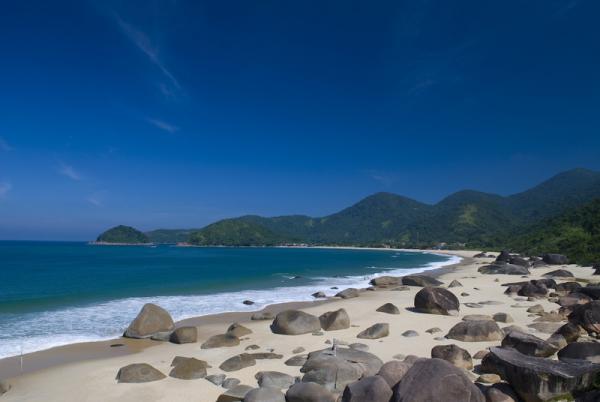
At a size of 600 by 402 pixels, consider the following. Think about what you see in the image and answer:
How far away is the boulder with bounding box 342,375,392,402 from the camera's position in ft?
25.8

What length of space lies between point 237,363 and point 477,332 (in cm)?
Answer: 834

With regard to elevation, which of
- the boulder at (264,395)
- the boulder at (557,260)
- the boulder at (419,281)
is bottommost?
the boulder at (264,395)

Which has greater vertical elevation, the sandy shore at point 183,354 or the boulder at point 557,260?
the boulder at point 557,260

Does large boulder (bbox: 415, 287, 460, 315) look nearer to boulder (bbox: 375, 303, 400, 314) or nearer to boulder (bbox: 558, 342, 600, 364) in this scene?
boulder (bbox: 375, 303, 400, 314)

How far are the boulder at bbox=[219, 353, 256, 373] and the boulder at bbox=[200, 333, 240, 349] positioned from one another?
259 cm

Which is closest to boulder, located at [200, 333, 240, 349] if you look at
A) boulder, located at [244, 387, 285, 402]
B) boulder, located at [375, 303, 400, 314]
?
boulder, located at [244, 387, 285, 402]

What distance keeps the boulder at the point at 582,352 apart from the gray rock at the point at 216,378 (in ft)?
28.8

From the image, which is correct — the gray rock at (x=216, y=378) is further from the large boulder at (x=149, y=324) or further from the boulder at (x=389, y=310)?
the boulder at (x=389, y=310)

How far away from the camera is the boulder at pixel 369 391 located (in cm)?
787

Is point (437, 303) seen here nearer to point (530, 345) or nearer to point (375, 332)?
point (375, 332)

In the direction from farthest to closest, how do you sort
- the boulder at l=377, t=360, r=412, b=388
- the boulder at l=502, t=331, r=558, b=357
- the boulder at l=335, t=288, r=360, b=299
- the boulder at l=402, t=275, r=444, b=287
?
the boulder at l=402, t=275, r=444, b=287
the boulder at l=335, t=288, r=360, b=299
the boulder at l=502, t=331, r=558, b=357
the boulder at l=377, t=360, r=412, b=388

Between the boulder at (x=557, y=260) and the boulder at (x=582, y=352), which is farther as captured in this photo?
the boulder at (x=557, y=260)

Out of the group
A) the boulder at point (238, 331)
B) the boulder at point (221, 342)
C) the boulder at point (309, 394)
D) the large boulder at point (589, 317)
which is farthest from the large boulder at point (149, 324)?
the large boulder at point (589, 317)

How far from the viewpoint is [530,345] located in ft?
36.3
